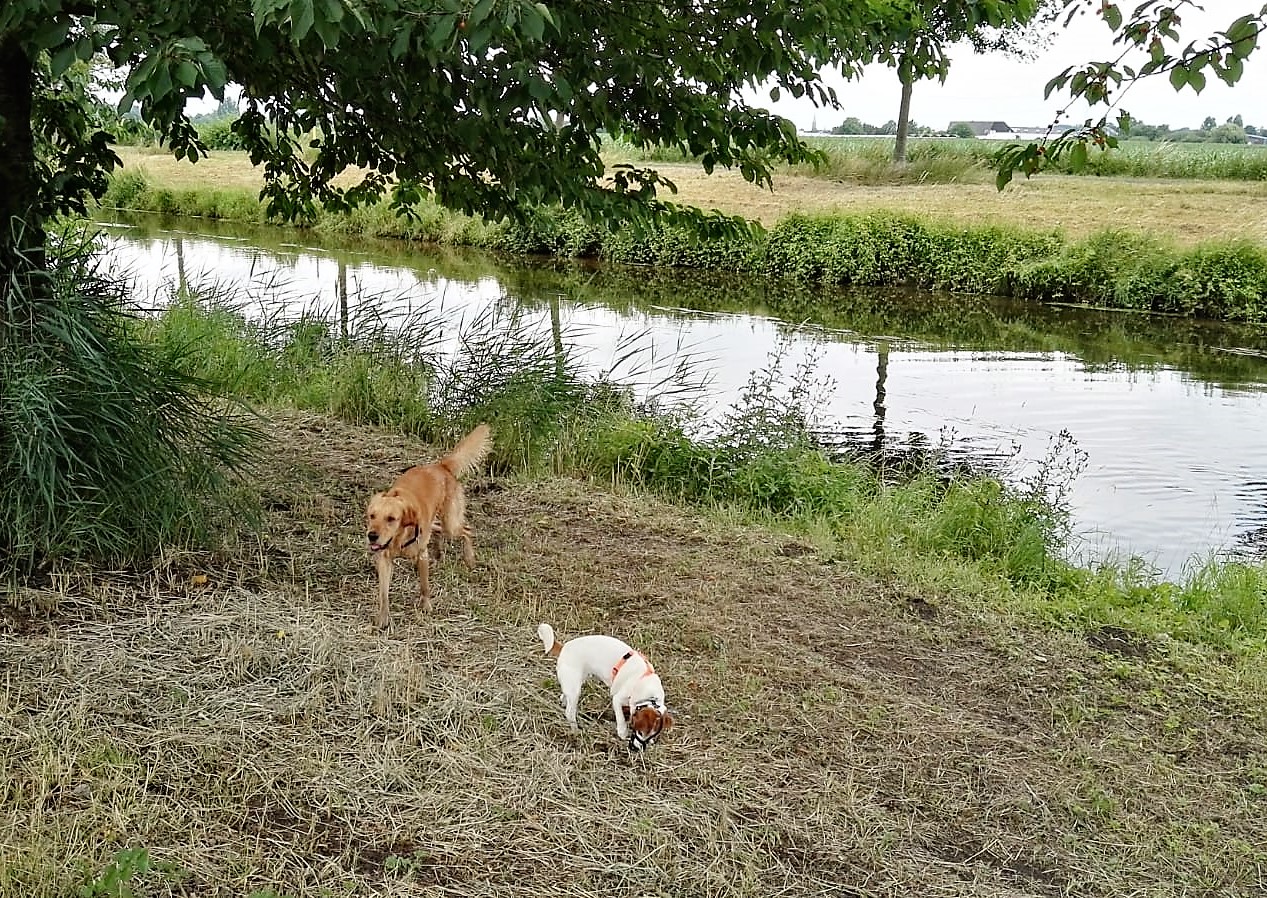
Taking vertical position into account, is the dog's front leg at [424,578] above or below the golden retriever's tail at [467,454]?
below

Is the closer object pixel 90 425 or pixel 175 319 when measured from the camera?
pixel 90 425

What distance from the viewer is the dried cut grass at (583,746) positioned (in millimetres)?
3158

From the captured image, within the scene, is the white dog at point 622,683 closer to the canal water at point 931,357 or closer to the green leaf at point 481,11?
the green leaf at point 481,11

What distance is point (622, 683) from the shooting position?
149 inches

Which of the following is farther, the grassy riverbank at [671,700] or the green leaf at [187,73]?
the grassy riverbank at [671,700]

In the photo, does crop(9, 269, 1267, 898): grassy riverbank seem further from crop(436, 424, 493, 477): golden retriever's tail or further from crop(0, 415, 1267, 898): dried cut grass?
crop(436, 424, 493, 477): golden retriever's tail

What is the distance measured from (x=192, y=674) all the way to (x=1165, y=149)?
31.1 m

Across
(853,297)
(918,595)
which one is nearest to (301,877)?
(918,595)

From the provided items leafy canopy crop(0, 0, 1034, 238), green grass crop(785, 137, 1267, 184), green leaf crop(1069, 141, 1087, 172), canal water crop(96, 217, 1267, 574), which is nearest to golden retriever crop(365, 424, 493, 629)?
leafy canopy crop(0, 0, 1034, 238)

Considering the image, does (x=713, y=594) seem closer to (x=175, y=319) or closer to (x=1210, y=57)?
(x=1210, y=57)

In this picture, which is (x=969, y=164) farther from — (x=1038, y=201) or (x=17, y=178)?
(x=17, y=178)

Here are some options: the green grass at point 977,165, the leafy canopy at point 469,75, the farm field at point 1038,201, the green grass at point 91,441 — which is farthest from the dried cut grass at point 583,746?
the green grass at point 977,165

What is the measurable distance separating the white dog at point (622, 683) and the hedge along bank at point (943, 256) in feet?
43.1

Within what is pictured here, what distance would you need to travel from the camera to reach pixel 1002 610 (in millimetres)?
5578
